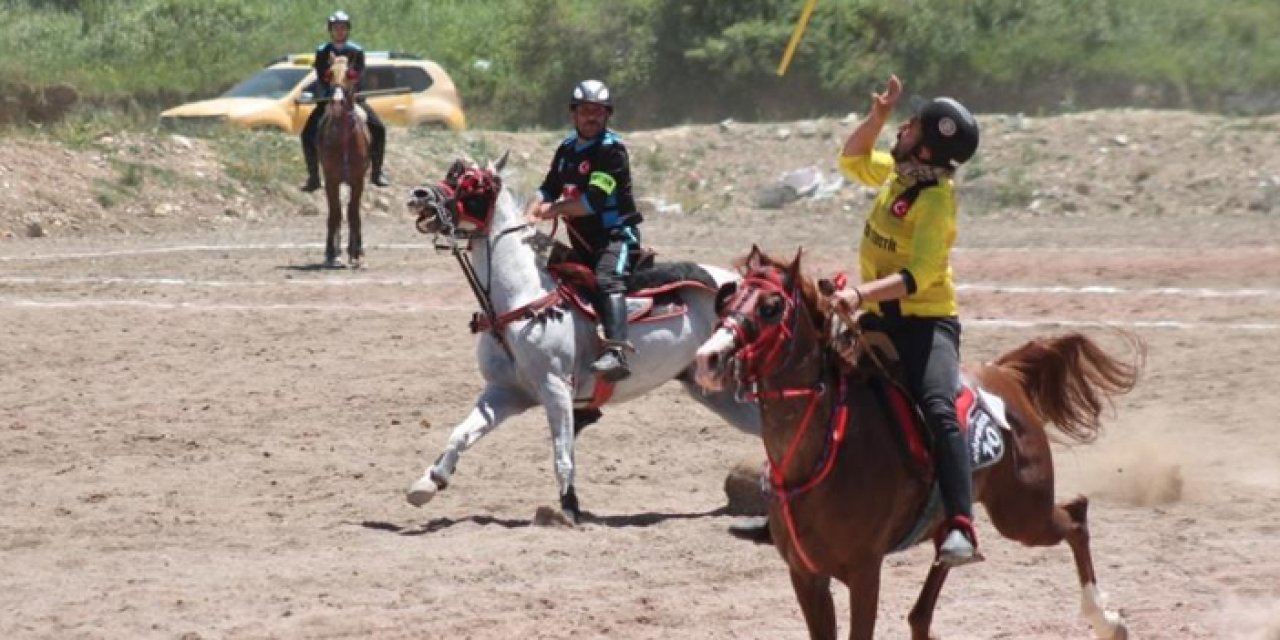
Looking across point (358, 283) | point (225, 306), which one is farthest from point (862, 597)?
point (358, 283)

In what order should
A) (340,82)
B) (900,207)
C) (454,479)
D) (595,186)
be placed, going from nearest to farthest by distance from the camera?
(900,207) < (595,186) < (454,479) < (340,82)

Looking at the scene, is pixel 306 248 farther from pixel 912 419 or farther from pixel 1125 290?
pixel 912 419

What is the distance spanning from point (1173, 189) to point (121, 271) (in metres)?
13.9

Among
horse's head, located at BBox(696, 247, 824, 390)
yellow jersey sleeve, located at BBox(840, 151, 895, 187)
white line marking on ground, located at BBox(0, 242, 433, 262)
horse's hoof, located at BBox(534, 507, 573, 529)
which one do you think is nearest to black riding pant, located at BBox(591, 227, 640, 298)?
horse's hoof, located at BBox(534, 507, 573, 529)

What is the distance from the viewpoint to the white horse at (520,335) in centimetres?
1165

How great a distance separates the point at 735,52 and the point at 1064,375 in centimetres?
3434

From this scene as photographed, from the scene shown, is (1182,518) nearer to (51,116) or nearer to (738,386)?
(738,386)

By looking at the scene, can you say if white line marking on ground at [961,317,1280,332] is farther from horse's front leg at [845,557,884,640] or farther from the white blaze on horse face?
the white blaze on horse face

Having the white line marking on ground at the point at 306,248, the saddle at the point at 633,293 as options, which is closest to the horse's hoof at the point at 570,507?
the saddle at the point at 633,293

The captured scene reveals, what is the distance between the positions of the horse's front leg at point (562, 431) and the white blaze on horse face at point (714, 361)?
Answer: 4742 mm

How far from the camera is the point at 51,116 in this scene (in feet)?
128

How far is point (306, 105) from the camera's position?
34188 mm

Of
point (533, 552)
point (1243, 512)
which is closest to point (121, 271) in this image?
point (533, 552)

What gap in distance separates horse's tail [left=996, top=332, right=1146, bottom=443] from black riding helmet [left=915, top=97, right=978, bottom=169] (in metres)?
1.49
